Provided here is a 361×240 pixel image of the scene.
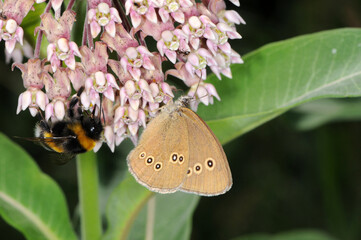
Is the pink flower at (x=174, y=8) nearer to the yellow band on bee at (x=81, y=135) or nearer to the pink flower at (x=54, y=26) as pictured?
the pink flower at (x=54, y=26)

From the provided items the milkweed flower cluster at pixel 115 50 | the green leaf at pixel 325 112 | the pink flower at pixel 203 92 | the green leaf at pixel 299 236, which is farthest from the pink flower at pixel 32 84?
the green leaf at pixel 299 236

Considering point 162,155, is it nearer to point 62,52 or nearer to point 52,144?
point 52,144

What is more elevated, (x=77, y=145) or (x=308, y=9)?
(x=77, y=145)

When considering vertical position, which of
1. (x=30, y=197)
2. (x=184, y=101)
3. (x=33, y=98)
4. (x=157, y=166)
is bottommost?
(x=30, y=197)

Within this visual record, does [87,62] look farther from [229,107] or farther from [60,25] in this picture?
[229,107]

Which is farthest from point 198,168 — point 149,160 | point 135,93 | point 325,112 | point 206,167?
point 325,112

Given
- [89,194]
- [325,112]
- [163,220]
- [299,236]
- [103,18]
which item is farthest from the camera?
[299,236]

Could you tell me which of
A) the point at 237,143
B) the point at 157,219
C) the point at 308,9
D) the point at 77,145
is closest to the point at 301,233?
the point at 237,143
